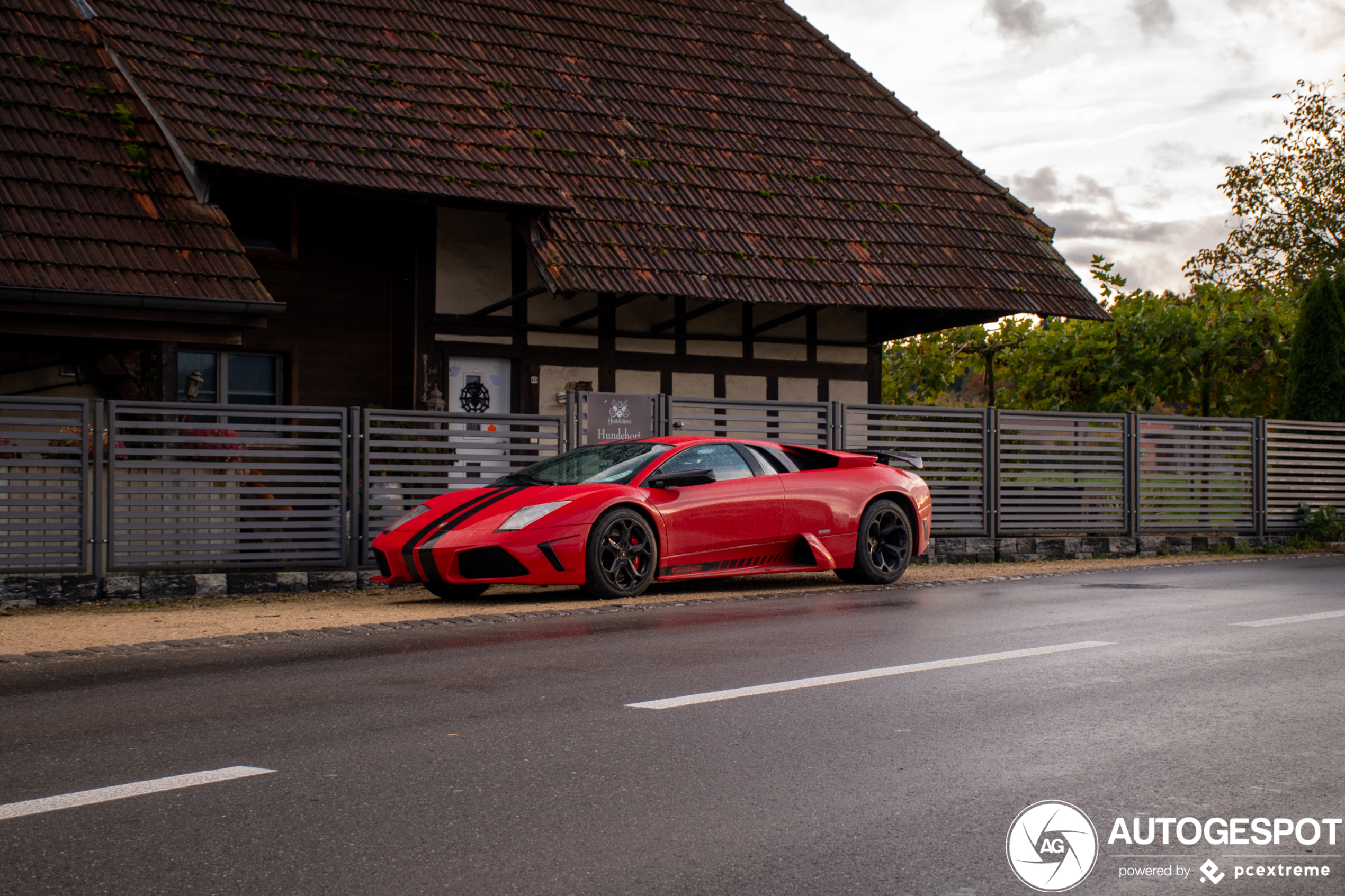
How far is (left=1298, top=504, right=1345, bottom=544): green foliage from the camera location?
1894 centimetres

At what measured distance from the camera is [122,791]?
4.40m

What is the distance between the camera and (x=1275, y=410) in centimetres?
2569

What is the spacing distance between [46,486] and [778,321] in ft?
34.1

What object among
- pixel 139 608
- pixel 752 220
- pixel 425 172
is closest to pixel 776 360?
pixel 752 220

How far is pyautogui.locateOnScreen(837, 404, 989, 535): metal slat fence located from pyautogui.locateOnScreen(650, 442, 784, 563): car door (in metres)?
4.09

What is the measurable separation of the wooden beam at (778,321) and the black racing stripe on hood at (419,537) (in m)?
8.84

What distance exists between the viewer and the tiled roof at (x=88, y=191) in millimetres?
13039

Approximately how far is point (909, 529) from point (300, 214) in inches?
345

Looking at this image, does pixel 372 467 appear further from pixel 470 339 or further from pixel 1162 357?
pixel 1162 357

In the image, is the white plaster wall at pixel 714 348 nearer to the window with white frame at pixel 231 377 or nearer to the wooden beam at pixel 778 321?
the wooden beam at pixel 778 321

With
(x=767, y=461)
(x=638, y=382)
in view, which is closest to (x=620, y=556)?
(x=767, y=461)

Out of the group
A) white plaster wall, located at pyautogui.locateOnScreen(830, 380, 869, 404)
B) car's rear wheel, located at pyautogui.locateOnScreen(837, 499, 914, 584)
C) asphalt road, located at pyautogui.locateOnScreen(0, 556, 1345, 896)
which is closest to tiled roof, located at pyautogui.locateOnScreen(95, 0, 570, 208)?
white plaster wall, located at pyautogui.locateOnScreen(830, 380, 869, 404)

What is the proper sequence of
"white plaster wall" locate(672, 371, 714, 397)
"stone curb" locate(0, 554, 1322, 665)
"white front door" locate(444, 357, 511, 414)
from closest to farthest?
"stone curb" locate(0, 554, 1322, 665)
"white front door" locate(444, 357, 511, 414)
"white plaster wall" locate(672, 371, 714, 397)

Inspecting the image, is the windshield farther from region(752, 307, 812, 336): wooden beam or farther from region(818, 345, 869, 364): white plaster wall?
region(818, 345, 869, 364): white plaster wall
